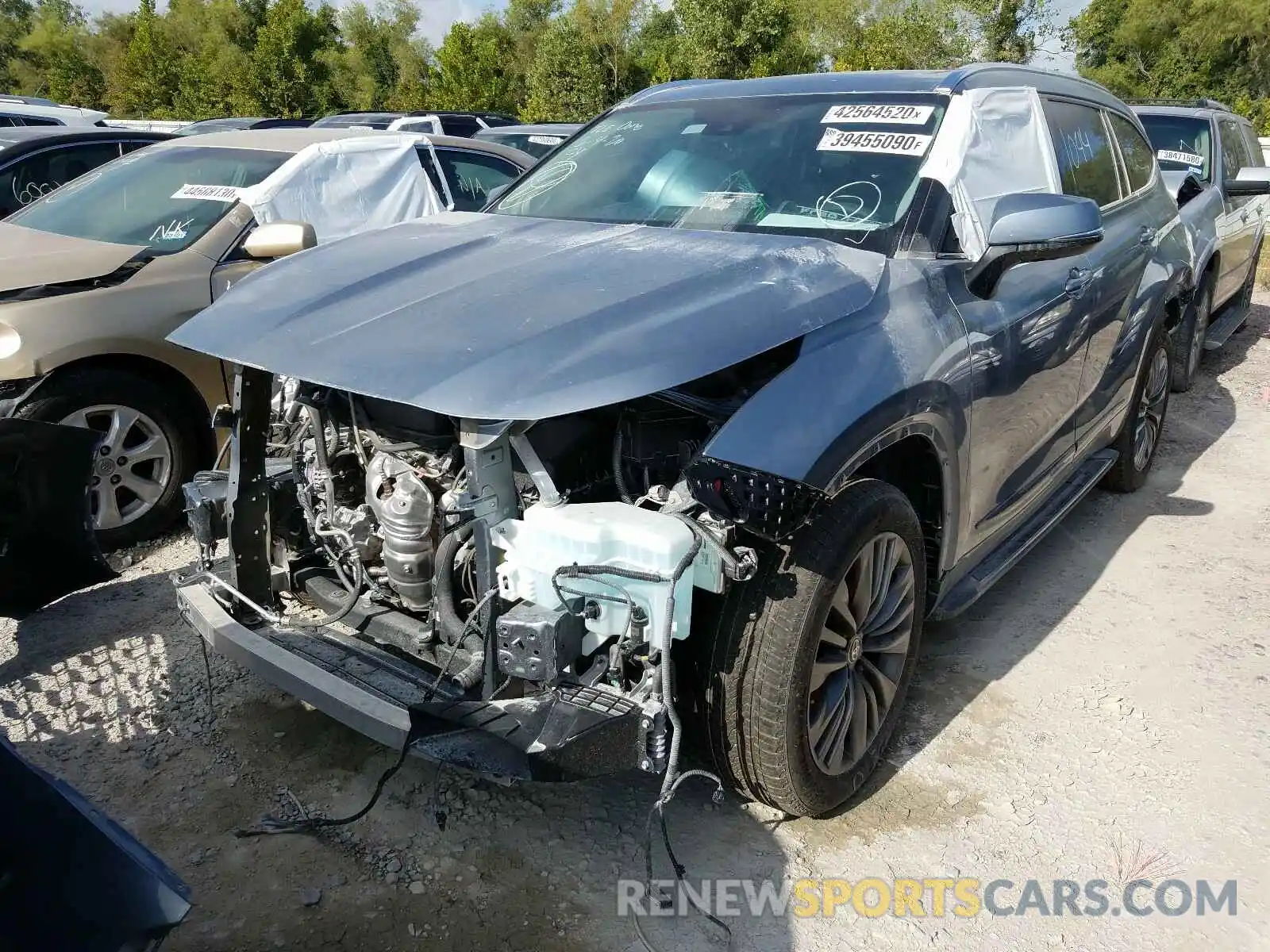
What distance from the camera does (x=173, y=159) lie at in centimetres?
523

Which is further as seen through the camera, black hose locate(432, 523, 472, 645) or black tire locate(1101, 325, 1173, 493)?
black tire locate(1101, 325, 1173, 493)

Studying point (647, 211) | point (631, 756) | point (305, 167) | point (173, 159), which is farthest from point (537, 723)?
point (173, 159)

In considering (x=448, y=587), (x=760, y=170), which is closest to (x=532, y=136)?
(x=760, y=170)

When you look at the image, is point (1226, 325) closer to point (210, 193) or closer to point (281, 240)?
point (281, 240)

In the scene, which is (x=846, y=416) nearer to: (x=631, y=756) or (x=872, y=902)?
(x=631, y=756)

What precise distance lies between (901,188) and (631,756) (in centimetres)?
187

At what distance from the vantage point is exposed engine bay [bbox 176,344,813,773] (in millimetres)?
2043

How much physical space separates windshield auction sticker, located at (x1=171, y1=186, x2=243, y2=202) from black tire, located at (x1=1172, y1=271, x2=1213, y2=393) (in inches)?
210

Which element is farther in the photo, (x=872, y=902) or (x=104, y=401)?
(x=104, y=401)

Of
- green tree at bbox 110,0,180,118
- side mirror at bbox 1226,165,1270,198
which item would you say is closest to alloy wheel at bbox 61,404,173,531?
side mirror at bbox 1226,165,1270,198

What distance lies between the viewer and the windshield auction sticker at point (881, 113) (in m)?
3.05

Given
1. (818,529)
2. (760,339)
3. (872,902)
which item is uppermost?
(760,339)

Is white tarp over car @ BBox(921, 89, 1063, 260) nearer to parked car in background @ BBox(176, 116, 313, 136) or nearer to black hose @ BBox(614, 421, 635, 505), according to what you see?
black hose @ BBox(614, 421, 635, 505)

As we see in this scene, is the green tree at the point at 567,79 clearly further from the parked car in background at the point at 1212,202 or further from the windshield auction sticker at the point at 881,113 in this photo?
the windshield auction sticker at the point at 881,113
